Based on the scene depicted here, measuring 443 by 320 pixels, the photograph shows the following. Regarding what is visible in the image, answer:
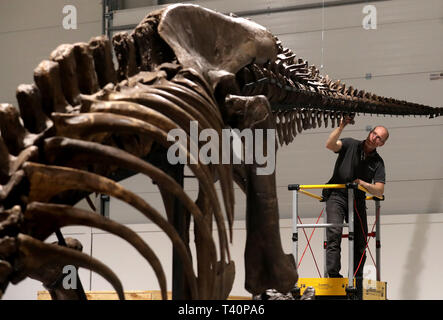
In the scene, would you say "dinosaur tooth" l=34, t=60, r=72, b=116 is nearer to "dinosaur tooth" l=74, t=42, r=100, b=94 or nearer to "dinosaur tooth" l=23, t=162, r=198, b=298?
"dinosaur tooth" l=74, t=42, r=100, b=94

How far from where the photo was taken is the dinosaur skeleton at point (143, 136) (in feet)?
6.24

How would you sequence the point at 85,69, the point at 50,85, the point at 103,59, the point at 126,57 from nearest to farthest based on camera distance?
the point at 50,85
the point at 85,69
the point at 103,59
the point at 126,57

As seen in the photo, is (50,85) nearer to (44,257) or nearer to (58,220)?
(58,220)

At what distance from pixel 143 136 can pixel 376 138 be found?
3340mm

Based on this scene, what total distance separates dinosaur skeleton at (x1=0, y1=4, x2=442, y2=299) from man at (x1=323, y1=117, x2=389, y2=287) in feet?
5.95

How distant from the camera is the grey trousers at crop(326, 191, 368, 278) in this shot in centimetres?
533

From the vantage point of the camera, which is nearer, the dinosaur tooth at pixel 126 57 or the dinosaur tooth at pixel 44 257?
the dinosaur tooth at pixel 44 257

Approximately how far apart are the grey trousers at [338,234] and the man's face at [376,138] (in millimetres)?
484

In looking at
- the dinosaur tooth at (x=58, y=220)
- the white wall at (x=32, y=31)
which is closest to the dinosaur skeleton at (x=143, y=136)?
the dinosaur tooth at (x=58, y=220)

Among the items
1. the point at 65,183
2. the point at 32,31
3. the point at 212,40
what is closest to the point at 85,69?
the point at 65,183

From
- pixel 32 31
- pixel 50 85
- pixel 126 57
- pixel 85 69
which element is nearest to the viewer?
pixel 50 85

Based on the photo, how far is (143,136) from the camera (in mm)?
2533

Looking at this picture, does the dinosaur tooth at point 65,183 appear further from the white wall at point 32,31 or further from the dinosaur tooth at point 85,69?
the white wall at point 32,31
